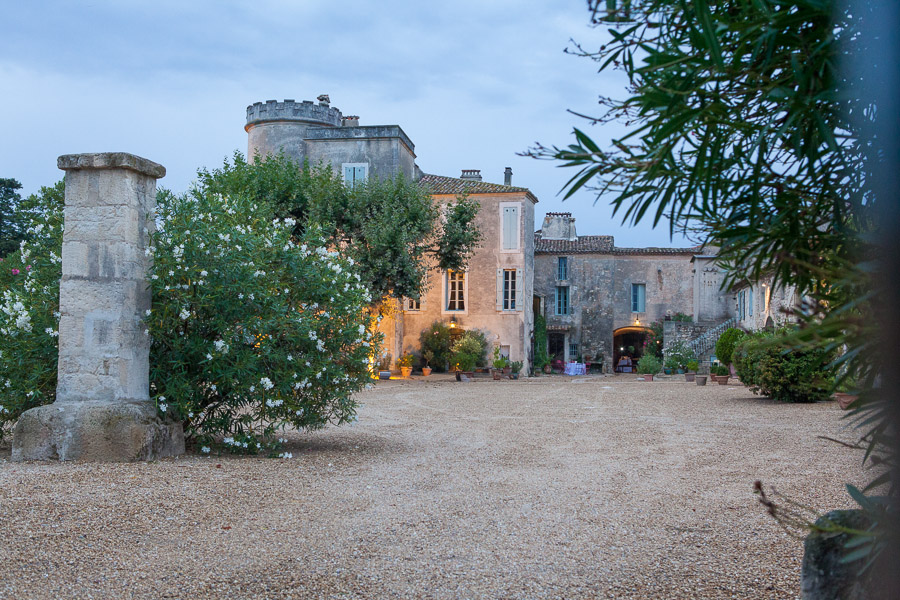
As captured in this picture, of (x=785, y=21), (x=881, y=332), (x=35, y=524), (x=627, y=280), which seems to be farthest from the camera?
(x=627, y=280)

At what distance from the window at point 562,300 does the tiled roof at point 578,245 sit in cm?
172

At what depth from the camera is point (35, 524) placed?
15.1ft

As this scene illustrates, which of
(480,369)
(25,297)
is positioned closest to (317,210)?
(480,369)

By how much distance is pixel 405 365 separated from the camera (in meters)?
25.6

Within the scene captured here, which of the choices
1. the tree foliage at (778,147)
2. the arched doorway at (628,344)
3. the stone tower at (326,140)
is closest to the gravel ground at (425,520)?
the tree foliage at (778,147)

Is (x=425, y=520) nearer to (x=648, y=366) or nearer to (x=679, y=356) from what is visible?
(x=648, y=366)

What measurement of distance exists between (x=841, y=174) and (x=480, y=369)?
79.6 feet

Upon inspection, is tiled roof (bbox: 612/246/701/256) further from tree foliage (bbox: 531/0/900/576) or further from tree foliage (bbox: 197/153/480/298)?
tree foliage (bbox: 531/0/900/576)

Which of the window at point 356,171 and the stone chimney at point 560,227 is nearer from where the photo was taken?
the window at point 356,171

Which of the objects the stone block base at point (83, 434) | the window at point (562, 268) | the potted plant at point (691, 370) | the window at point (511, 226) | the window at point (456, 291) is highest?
the window at point (511, 226)

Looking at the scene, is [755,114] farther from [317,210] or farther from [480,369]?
[480,369]

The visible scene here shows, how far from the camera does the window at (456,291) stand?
2705 cm

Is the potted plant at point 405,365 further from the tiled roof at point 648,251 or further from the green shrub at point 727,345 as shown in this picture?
the tiled roof at point 648,251

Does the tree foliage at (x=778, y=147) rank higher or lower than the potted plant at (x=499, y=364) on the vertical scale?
higher
